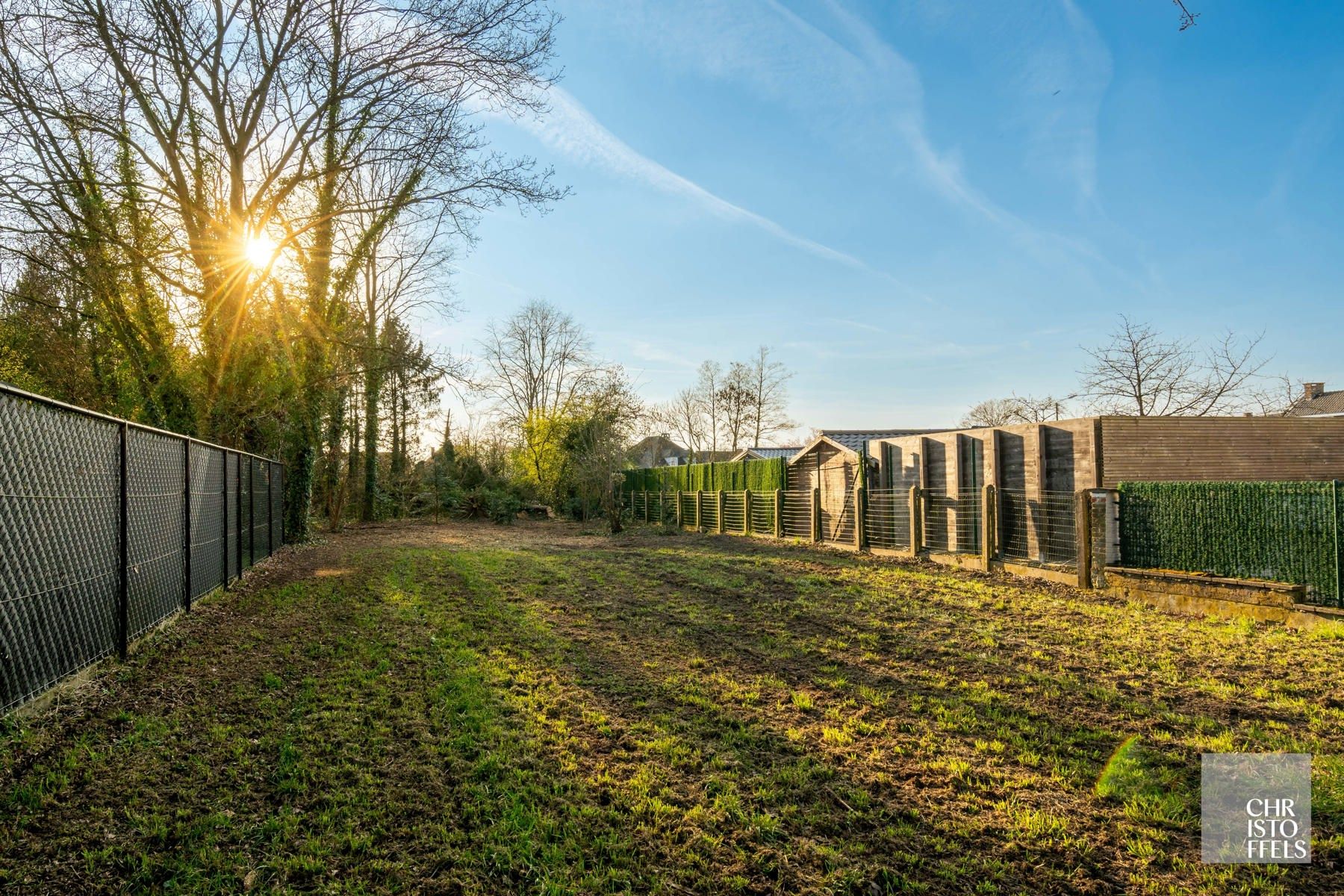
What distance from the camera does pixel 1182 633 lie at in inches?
250

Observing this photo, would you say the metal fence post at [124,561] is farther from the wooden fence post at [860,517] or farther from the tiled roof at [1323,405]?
the tiled roof at [1323,405]

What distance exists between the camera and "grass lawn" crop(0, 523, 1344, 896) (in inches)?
100

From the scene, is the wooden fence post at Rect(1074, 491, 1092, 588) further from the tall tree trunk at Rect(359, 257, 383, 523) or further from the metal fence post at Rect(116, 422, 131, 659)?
the tall tree trunk at Rect(359, 257, 383, 523)

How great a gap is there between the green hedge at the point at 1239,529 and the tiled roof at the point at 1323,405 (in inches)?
1362

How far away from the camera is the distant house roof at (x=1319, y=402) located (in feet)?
112

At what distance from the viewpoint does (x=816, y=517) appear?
15.7 m

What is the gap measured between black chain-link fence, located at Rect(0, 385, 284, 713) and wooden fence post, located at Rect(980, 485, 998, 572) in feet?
34.0

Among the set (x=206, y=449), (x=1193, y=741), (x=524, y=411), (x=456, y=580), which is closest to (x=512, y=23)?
(x=206, y=449)

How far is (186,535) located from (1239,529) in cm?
1118

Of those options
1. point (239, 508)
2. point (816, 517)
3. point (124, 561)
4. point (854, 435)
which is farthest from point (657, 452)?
point (124, 561)

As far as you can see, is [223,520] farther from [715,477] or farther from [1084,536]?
[715,477]

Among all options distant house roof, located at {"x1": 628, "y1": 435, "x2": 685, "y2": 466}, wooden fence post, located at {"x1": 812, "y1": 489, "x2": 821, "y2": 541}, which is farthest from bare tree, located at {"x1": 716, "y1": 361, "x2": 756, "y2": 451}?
wooden fence post, located at {"x1": 812, "y1": 489, "x2": 821, "y2": 541}

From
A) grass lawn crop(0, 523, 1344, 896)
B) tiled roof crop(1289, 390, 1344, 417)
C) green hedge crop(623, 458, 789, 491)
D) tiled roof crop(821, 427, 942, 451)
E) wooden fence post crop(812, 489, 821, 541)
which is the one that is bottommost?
grass lawn crop(0, 523, 1344, 896)

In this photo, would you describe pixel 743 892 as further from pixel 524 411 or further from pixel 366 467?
pixel 524 411
